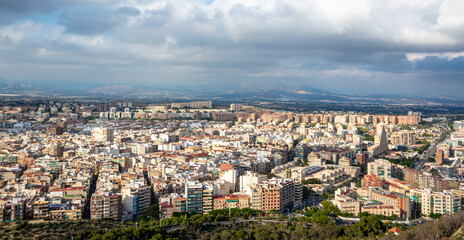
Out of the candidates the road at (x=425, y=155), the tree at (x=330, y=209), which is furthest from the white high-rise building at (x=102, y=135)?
the road at (x=425, y=155)

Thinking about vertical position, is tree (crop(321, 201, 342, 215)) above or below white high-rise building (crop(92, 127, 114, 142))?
below

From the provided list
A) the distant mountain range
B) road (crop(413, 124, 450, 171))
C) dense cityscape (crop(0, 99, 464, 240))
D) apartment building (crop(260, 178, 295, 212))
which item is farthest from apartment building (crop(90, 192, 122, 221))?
the distant mountain range

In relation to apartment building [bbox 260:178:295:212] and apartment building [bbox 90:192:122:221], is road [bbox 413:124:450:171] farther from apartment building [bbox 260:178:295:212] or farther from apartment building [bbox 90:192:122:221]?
apartment building [bbox 90:192:122:221]

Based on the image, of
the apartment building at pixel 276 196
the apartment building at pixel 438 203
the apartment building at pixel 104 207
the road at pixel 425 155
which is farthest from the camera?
the road at pixel 425 155

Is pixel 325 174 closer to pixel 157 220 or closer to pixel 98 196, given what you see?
pixel 157 220

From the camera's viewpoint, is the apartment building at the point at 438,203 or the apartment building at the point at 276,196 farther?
the apartment building at the point at 276,196

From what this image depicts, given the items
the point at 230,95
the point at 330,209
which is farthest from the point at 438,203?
the point at 230,95

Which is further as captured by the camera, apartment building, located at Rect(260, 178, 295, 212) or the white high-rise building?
the white high-rise building

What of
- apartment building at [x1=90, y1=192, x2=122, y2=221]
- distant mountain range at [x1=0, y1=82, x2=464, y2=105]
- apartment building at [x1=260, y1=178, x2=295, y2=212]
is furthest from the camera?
distant mountain range at [x1=0, y1=82, x2=464, y2=105]

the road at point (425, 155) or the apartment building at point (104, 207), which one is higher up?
the apartment building at point (104, 207)

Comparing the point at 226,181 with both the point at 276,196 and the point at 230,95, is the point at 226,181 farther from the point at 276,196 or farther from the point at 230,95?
the point at 230,95

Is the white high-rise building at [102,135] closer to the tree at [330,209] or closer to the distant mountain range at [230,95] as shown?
the tree at [330,209]

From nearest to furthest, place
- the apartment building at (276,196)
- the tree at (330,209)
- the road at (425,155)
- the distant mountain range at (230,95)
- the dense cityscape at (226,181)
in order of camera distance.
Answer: the dense cityscape at (226,181) < the tree at (330,209) < the apartment building at (276,196) < the road at (425,155) < the distant mountain range at (230,95)
